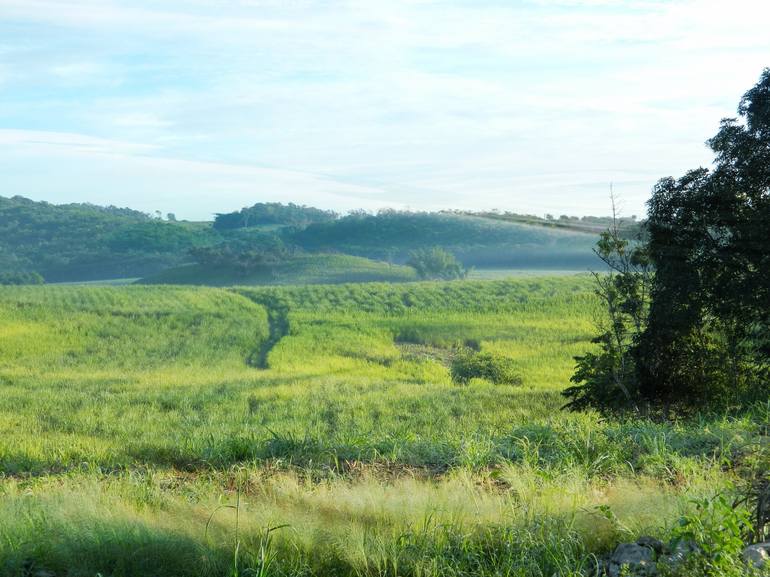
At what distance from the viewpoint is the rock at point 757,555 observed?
455 cm

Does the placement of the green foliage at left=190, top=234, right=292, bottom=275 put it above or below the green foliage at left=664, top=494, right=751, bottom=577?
above

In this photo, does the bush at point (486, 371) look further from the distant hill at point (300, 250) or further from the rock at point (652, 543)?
the distant hill at point (300, 250)

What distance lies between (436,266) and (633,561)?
389 feet

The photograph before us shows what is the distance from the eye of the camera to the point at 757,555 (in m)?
4.80

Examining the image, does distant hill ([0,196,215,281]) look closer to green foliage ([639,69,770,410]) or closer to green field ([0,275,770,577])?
green field ([0,275,770,577])

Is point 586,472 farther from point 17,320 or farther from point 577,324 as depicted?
point 17,320

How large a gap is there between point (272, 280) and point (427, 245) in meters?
48.3

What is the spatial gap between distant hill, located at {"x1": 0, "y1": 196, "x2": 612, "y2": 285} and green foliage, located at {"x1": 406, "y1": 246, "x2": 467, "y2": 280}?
122 inches

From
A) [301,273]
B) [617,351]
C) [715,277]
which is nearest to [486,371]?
[617,351]

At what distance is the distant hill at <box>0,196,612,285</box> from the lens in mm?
123312

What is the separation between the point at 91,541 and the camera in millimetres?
5645

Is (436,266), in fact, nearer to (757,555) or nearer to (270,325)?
(270,325)

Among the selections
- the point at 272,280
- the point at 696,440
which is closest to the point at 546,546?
the point at 696,440

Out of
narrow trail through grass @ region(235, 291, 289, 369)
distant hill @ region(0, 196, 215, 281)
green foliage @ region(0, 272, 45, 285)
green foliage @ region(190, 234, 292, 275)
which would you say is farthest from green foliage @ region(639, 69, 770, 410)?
distant hill @ region(0, 196, 215, 281)
